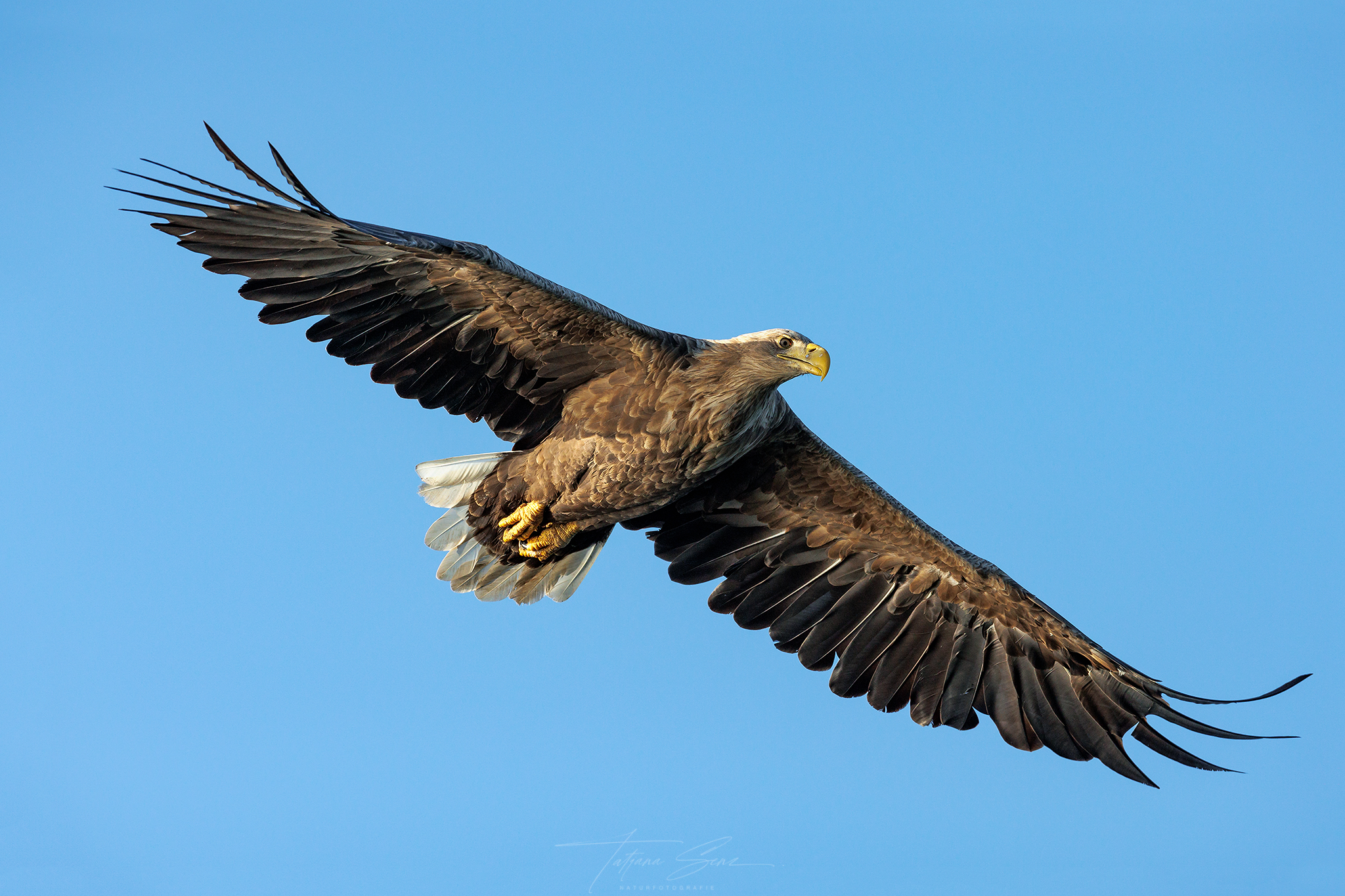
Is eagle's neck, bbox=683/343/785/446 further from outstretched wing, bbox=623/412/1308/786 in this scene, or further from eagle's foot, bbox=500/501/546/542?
eagle's foot, bbox=500/501/546/542

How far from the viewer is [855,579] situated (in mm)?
8062

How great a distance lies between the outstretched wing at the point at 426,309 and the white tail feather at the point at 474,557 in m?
0.55

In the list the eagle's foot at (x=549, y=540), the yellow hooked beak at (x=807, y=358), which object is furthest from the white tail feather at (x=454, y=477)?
the yellow hooked beak at (x=807, y=358)

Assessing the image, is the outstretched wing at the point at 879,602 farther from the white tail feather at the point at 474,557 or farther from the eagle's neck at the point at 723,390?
the eagle's neck at the point at 723,390

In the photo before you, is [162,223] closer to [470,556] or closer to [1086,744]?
[470,556]

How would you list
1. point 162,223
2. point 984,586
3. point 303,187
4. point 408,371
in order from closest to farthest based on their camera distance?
point 303,187 < point 162,223 < point 408,371 < point 984,586

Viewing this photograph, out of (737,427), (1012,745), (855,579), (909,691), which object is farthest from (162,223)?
(1012,745)

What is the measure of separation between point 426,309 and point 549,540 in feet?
5.47

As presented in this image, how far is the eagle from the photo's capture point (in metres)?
6.61

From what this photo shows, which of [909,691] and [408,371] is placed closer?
[408,371]

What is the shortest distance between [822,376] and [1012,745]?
8.91 feet

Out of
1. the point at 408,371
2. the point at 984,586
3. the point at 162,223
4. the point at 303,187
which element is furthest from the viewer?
the point at 984,586

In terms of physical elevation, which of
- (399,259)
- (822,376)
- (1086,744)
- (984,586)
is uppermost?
(399,259)

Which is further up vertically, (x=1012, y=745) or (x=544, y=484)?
(x=544, y=484)
